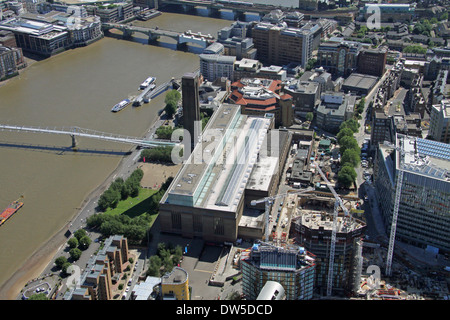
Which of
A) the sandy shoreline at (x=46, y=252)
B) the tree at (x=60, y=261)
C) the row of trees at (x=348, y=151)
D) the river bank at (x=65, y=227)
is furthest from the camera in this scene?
the row of trees at (x=348, y=151)

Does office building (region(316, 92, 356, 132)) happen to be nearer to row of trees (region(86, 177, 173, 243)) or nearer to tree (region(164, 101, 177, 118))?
tree (region(164, 101, 177, 118))

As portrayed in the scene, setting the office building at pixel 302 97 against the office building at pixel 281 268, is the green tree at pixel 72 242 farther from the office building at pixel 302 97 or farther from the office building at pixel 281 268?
the office building at pixel 302 97

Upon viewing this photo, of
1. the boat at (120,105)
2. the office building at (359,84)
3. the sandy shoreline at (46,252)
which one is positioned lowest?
the sandy shoreline at (46,252)

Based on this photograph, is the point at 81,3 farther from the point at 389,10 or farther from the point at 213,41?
the point at 389,10

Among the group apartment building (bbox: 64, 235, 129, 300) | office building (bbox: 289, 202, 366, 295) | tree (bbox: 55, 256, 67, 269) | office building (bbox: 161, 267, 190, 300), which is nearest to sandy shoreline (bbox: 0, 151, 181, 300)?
tree (bbox: 55, 256, 67, 269)

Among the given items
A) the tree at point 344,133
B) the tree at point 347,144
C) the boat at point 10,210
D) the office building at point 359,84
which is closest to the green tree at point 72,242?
the boat at point 10,210

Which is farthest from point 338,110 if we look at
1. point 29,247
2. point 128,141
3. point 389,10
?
point 389,10
